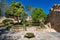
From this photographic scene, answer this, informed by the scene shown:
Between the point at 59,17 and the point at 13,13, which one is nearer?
the point at 59,17

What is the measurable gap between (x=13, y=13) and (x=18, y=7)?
7.77 ft

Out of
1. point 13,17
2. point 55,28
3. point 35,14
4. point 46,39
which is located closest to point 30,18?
point 35,14

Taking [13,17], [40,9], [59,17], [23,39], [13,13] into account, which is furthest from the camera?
[40,9]

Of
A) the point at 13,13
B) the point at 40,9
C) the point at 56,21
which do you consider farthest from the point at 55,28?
the point at 40,9

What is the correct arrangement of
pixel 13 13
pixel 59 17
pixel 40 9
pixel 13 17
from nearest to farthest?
pixel 59 17, pixel 13 13, pixel 13 17, pixel 40 9

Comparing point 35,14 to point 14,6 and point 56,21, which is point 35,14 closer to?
point 14,6

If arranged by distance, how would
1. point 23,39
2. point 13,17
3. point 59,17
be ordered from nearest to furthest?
point 23,39 → point 59,17 → point 13,17

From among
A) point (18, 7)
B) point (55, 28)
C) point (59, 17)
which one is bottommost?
point (55, 28)

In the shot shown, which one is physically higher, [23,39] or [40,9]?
[40,9]

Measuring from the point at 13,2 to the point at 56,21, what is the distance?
1687cm

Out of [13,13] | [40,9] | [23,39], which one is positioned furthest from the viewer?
[40,9]

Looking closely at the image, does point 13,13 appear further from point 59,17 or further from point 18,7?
point 59,17

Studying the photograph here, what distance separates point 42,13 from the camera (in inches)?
1695

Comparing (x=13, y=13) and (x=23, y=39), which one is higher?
(x=13, y=13)
